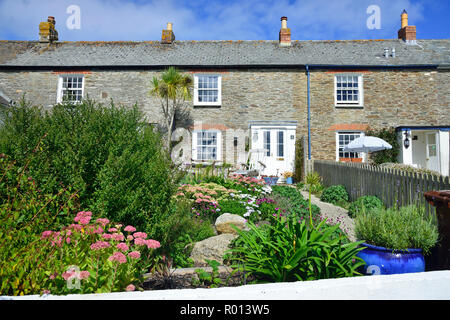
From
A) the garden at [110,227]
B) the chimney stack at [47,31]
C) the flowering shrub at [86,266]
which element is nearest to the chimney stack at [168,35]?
the chimney stack at [47,31]

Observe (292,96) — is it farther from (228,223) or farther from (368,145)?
(228,223)

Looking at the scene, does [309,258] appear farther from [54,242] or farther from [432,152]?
[432,152]

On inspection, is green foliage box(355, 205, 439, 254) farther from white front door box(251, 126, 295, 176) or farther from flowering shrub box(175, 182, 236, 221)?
white front door box(251, 126, 295, 176)

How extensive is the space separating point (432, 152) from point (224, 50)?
12.6 m

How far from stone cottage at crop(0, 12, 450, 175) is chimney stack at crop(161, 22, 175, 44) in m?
2.22

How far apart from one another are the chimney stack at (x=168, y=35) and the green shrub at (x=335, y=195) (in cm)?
1326

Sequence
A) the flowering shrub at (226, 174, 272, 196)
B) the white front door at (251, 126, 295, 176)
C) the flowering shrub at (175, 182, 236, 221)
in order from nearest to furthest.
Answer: the flowering shrub at (175, 182, 236, 221) → the flowering shrub at (226, 174, 272, 196) → the white front door at (251, 126, 295, 176)

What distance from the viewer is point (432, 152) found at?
14.6 metres

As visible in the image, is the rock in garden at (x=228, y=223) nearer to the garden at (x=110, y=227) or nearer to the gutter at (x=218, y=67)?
the garden at (x=110, y=227)

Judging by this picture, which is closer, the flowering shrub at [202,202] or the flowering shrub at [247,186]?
the flowering shrub at [202,202]

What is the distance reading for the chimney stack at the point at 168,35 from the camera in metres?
16.9

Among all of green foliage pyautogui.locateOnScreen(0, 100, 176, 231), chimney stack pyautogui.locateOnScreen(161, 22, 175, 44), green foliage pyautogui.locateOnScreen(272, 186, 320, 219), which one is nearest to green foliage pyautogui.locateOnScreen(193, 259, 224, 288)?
green foliage pyautogui.locateOnScreen(0, 100, 176, 231)

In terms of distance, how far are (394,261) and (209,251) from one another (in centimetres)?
206

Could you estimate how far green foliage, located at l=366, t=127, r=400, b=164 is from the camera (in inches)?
548
